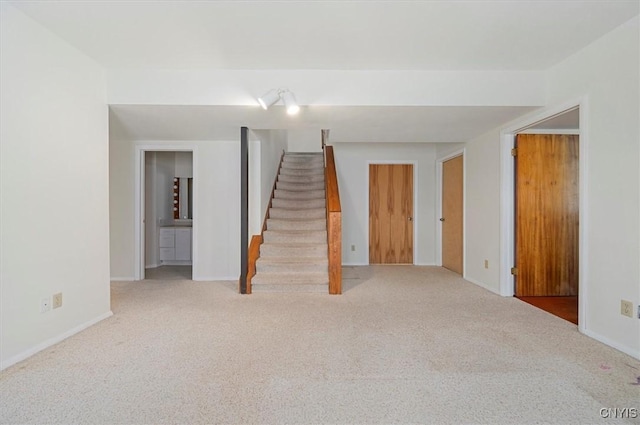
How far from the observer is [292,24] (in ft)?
7.66

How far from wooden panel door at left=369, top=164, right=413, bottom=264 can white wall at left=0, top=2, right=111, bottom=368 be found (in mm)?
4108

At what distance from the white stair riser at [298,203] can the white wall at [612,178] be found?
333 centimetres

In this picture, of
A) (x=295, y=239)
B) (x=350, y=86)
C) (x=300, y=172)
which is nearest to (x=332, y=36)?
(x=350, y=86)

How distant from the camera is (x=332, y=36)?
98.2 inches

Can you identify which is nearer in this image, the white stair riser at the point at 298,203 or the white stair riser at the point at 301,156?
the white stair riser at the point at 298,203

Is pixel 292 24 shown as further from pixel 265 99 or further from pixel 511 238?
pixel 511 238

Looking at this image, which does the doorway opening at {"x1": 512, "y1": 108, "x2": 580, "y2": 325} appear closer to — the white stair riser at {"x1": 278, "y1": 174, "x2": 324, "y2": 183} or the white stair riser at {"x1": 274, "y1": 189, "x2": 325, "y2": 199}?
the white stair riser at {"x1": 274, "y1": 189, "x2": 325, "y2": 199}

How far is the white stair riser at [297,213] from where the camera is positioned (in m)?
5.12

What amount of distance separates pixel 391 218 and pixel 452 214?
104cm

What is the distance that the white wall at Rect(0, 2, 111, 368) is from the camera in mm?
2131

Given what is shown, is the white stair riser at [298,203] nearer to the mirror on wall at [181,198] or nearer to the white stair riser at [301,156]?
the white stair riser at [301,156]

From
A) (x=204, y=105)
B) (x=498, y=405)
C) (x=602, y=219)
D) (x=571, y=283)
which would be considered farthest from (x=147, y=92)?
(x=571, y=283)

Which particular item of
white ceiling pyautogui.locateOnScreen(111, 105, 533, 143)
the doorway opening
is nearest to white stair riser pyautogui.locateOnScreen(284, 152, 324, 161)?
white ceiling pyautogui.locateOnScreen(111, 105, 533, 143)

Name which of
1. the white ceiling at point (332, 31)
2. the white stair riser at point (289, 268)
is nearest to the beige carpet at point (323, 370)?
the white stair riser at point (289, 268)
